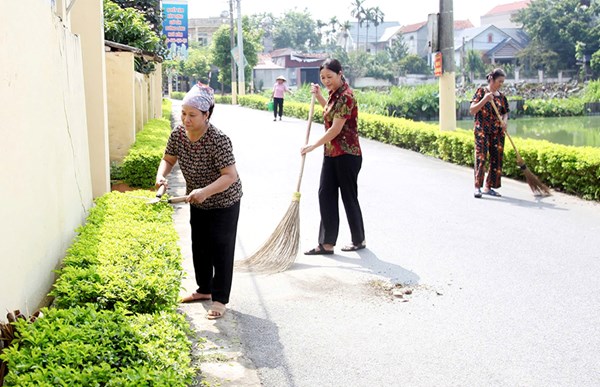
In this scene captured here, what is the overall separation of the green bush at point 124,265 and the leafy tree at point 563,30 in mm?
61578

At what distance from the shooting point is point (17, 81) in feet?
13.7

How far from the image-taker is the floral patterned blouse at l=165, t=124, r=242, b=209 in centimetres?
505

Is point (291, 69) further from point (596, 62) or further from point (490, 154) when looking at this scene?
point (490, 154)

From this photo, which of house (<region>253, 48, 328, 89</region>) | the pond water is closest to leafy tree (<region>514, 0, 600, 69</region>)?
house (<region>253, 48, 328, 89</region>)

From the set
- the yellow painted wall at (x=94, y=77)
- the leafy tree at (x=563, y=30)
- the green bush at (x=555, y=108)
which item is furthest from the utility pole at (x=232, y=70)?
the yellow painted wall at (x=94, y=77)

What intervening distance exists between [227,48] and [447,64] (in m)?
42.3

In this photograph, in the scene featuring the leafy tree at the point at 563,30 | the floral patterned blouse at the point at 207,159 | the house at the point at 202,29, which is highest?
the house at the point at 202,29

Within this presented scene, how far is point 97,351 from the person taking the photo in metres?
3.16

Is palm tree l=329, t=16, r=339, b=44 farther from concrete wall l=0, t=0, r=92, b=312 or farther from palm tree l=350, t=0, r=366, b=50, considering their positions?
concrete wall l=0, t=0, r=92, b=312

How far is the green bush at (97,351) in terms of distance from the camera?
292 centimetres

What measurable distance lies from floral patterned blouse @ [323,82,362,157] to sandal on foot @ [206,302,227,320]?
2.42 metres

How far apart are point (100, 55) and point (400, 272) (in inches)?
164

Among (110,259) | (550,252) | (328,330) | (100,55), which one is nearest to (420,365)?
(328,330)

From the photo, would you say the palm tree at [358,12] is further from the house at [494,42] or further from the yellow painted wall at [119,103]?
the yellow painted wall at [119,103]
